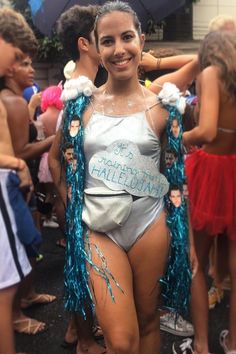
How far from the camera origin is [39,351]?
285cm

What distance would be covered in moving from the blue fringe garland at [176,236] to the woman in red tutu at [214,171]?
1.35ft

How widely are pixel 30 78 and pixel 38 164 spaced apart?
3.58ft

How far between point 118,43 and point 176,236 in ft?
2.83

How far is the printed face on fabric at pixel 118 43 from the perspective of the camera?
6.49 feet

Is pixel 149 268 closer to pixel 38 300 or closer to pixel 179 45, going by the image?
pixel 38 300

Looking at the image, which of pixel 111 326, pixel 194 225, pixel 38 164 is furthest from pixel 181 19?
pixel 111 326

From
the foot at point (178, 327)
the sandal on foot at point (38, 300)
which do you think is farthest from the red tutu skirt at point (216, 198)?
the sandal on foot at point (38, 300)

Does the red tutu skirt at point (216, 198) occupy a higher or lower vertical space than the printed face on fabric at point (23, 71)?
lower

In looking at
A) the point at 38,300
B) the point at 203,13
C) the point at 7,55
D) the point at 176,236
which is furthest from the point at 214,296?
the point at 203,13

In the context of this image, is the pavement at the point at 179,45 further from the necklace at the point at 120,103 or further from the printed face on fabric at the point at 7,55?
the necklace at the point at 120,103

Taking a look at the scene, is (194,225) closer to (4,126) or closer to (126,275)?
(126,275)

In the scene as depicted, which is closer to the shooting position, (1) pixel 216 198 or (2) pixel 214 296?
(1) pixel 216 198

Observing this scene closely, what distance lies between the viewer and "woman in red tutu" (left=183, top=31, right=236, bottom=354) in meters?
2.46

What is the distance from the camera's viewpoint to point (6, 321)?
2.28 m
